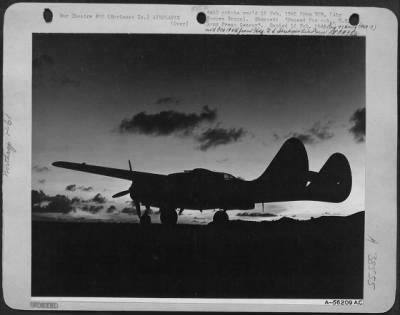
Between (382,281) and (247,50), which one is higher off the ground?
(247,50)

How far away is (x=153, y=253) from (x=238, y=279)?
0.44 feet

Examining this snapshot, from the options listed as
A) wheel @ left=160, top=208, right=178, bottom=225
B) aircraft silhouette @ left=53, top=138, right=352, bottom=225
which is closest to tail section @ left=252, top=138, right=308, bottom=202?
aircraft silhouette @ left=53, top=138, right=352, bottom=225

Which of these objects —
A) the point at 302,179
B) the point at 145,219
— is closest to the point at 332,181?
the point at 302,179

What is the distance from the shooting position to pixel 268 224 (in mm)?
680

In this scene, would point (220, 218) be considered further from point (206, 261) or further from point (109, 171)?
point (109, 171)

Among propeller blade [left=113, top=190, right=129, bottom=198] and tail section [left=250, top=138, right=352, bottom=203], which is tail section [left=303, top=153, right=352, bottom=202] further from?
propeller blade [left=113, top=190, right=129, bottom=198]

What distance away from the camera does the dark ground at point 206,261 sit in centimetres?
68

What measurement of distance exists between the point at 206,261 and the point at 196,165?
145mm

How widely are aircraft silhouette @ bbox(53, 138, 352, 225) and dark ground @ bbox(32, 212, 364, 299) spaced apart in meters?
0.04

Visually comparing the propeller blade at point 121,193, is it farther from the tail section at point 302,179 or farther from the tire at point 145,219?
the tail section at point 302,179

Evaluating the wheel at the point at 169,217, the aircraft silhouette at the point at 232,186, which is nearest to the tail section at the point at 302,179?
the aircraft silhouette at the point at 232,186

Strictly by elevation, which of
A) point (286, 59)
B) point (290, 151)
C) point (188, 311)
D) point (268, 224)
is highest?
point (286, 59)

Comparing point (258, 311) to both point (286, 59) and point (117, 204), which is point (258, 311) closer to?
point (117, 204)

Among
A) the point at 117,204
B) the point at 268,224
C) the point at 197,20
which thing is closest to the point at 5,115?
the point at 117,204
